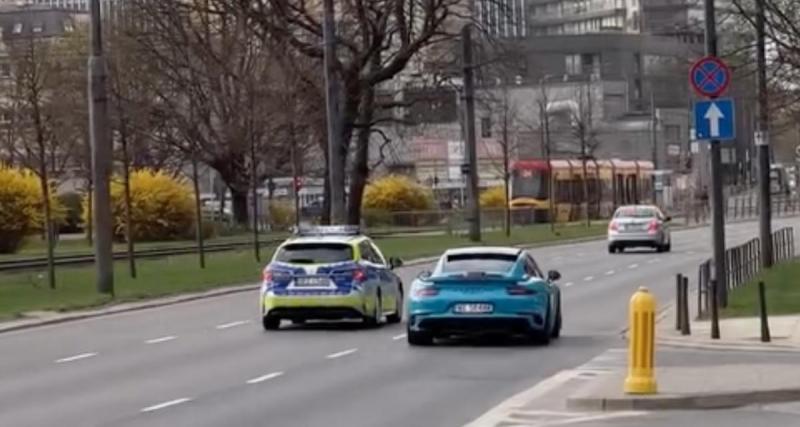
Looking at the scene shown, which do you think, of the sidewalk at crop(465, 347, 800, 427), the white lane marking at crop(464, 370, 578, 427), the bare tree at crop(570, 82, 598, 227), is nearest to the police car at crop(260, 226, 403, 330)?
the sidewalk at crop(465, 347, 800, 427)

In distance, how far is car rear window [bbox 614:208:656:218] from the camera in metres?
58.1

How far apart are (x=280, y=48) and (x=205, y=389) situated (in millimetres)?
40190

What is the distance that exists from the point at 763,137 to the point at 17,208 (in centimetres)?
3405

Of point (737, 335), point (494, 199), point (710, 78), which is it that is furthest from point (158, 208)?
point (737, 335)

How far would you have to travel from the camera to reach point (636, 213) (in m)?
58.2

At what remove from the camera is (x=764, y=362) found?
67.2 ft

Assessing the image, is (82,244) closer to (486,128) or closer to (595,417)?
(486,128)

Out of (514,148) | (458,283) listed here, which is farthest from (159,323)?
(514,148)

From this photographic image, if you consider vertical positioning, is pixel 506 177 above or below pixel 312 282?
above

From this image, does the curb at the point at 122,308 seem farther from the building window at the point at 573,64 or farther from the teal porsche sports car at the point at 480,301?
the building window at the point at 573,64

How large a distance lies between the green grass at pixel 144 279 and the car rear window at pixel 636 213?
603 centimetres

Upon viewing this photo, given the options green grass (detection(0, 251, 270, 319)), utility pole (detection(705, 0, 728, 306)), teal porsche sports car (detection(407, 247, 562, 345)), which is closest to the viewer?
teal porsche sports car (detection(407, 247, 562, 345))

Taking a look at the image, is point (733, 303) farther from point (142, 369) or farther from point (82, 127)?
point (82, 127)

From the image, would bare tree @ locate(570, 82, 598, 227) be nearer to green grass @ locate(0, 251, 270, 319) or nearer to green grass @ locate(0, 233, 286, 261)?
green grass @ locate(0, 233, 286, 261)
